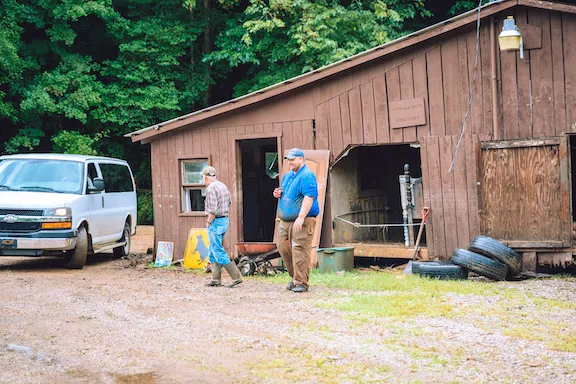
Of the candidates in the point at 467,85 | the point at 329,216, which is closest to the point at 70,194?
the point at 329,216

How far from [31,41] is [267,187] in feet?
38.1

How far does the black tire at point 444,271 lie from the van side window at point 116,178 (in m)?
7.17

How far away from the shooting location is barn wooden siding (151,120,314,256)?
596 inches

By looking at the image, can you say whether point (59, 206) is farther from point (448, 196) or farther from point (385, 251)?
point (448, 196)

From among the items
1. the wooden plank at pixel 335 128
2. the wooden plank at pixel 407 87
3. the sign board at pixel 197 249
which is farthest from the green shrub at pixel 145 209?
the wooden plank at pixel 407 87

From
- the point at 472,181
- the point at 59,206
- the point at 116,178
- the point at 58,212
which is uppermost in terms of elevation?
the point at 116,178

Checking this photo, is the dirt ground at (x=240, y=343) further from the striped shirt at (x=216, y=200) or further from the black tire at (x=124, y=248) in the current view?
the black tire at (x=124, y=248)

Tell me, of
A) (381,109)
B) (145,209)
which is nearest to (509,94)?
(381,109)

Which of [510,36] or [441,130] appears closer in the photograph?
[510,36]

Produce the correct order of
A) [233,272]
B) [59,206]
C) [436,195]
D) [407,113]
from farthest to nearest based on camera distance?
[59,206], [407,113], [436,195], [233,272]

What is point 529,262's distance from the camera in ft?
40.4

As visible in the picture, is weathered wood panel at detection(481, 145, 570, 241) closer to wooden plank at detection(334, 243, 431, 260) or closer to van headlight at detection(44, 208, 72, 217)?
wooden plank at detection(334, 243, 431, 260)

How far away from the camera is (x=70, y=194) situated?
1417cm

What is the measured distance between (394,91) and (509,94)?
2.00 meters
